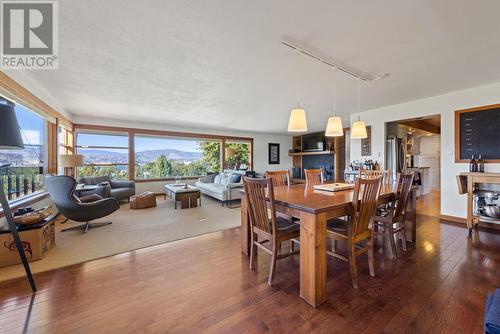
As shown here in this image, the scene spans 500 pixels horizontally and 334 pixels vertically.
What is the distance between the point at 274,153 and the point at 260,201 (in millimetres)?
7677

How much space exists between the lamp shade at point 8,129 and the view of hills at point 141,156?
4810mm

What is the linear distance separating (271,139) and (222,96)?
5.67m

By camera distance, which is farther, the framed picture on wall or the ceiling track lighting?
the framed picture on wall

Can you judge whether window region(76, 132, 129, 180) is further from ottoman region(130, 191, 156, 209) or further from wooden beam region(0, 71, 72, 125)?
wooden beam region(0, 71, 72, 125)

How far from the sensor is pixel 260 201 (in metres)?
1.96

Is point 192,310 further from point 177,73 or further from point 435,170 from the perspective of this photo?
point 435,170

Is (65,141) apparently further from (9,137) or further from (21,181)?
(9,137)

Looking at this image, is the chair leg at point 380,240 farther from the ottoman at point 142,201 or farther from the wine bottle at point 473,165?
the ottoman at point 142,201

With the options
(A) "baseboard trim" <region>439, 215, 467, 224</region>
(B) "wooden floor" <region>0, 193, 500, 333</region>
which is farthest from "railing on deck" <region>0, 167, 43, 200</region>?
(A) "baseboard trim" <region>439, 215, 467, 224</region>

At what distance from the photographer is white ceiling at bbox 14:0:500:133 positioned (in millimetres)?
1681

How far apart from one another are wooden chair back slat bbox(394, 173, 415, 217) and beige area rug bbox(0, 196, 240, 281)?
2398 millimetres

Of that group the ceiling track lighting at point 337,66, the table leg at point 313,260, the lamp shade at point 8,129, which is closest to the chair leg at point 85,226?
the lamp shade at point 8,129

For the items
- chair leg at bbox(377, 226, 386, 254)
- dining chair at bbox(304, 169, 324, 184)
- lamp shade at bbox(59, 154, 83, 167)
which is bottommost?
chair leg at bbox(377, 226, 386, 254)

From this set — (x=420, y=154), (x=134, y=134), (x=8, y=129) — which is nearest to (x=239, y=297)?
(x=8, y=129)
